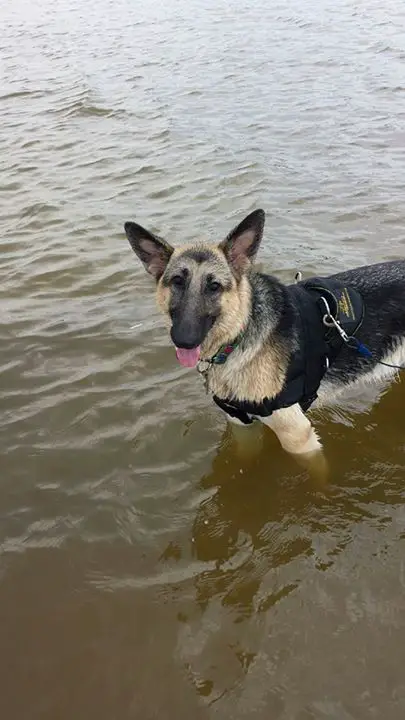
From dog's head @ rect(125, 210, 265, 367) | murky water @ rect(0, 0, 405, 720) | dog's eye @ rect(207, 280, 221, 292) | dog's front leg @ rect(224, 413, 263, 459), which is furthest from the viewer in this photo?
dog's front leg @ rect(224, 413, 263, 459)

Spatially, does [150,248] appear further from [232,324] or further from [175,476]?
[175,476]

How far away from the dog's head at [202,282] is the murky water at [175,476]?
1530mm

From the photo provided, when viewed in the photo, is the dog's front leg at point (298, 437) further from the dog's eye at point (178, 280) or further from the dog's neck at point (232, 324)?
the dog's eye at point (178, 280)

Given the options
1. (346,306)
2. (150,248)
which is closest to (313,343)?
(346,306)

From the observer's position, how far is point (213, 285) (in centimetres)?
416

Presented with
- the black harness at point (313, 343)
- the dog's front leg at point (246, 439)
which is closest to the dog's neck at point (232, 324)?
the black harness at point (313, 343)

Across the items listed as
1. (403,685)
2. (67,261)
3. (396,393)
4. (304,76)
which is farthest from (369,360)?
(304,76)

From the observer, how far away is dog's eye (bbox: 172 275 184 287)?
4184mm

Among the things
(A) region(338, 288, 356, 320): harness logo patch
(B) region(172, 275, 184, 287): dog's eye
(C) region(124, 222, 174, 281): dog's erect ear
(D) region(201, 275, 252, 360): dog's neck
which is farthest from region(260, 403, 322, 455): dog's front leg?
(C) region(124, 222, 174, 281): dog's erect ear

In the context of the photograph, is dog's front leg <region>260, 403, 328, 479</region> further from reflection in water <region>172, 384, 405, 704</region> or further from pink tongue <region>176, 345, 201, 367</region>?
pink tongue <region>176, 345, 201, 367</region>

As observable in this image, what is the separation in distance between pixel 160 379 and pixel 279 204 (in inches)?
185

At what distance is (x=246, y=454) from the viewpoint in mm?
5172

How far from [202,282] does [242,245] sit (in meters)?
0.49

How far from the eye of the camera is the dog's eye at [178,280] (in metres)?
4.18
